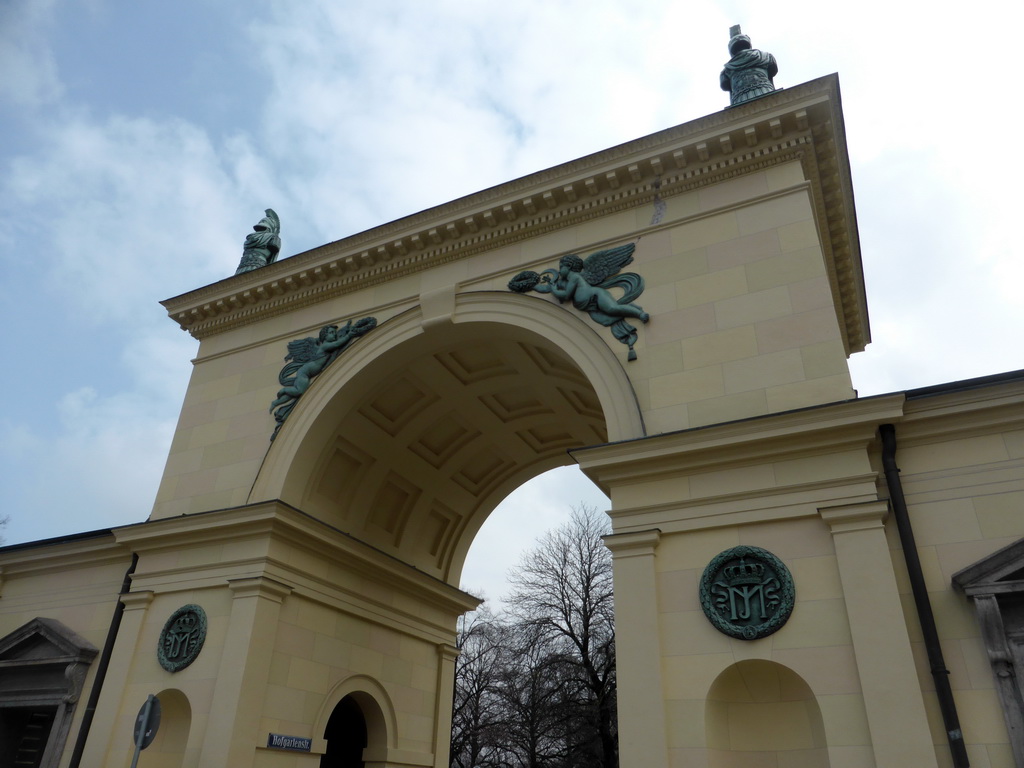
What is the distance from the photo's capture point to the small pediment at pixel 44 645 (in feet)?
46.2

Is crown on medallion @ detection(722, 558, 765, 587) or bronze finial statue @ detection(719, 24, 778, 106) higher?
bronze finial statue @ detection(719, 24, 778, 106)

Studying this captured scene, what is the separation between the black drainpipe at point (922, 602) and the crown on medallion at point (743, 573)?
162 centimetres

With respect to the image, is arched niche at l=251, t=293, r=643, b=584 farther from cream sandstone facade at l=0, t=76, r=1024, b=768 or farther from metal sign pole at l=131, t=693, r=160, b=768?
metal sign pole at l=131, t=693, r=160, b=768

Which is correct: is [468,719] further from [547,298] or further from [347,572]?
[547,298]

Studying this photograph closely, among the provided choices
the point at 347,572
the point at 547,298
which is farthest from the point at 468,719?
the point at 547,298

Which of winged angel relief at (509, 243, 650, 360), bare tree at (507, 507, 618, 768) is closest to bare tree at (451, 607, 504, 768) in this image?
bare tree at (507, 507, 618, 768)

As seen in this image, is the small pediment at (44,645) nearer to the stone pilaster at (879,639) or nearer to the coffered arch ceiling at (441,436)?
the coffered arch ceiling at (441,436)

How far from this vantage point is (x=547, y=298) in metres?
12.7

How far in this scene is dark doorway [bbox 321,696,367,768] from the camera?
14281mm

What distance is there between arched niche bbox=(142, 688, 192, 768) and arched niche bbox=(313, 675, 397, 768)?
254 centimetres

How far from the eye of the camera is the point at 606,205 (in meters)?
12.9

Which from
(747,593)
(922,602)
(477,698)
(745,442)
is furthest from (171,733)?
(477,698)

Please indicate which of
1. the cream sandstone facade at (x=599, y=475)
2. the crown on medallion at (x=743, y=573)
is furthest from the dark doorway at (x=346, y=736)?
the crown on medallion at (x=743, y=573)

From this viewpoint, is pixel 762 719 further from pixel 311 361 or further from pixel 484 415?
pixel 311 361
